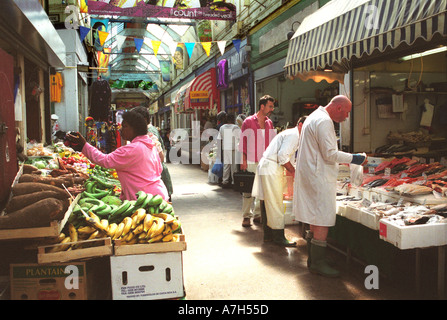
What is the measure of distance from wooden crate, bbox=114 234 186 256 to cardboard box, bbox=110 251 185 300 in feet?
0.14

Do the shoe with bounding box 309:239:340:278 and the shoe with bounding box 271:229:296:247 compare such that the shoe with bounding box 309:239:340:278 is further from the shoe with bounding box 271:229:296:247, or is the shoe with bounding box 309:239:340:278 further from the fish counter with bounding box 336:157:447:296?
the shoe with bounding box 271:229:296:247

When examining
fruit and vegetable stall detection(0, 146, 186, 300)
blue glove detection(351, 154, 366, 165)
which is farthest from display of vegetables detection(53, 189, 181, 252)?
blue glove detection(351, 154, 366, 165)

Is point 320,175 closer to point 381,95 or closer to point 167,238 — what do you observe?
point 167,238

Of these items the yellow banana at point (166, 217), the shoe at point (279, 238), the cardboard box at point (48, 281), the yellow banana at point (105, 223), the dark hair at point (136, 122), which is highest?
the dark hair at point (136, 122)

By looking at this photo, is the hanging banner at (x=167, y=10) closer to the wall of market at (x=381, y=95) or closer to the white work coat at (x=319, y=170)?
the wall of market at (x=381, y=95)

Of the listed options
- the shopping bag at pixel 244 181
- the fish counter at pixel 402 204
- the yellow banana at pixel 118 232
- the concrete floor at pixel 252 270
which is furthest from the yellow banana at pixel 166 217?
the shopping bag at pixel 244 181

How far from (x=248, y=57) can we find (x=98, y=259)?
1050 cm

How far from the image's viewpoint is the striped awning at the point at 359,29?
3.86 metres

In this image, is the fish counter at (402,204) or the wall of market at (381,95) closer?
the fish counter at (402,204)

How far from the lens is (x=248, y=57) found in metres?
13.0

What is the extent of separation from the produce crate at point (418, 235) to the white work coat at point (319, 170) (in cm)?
83

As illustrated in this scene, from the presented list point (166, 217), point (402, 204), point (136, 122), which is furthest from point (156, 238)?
point (402, 204)

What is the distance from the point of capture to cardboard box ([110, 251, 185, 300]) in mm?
3383
